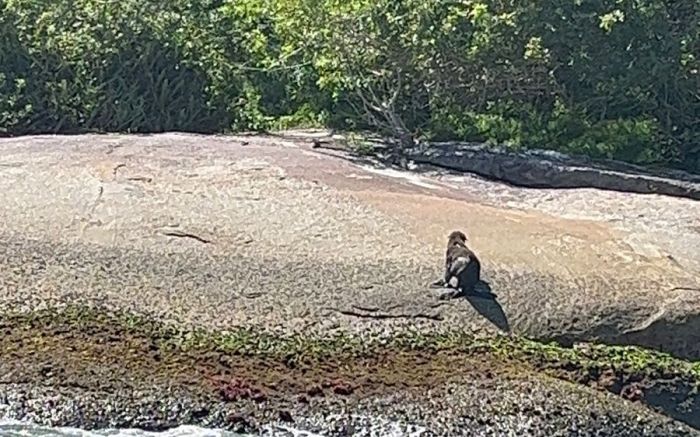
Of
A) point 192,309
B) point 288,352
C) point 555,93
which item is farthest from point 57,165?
point 555,93

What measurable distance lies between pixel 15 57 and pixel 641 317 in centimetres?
1029

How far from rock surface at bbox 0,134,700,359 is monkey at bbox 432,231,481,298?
115mm

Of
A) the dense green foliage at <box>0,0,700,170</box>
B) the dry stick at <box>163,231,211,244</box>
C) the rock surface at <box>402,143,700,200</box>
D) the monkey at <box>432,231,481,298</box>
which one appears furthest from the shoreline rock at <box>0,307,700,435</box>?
the dense green foliage at <box>0,0,700,170</box>

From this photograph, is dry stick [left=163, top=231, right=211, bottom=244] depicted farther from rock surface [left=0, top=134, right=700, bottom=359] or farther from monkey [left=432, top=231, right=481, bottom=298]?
monkey [left=432, top=231, right=481, bottom=298]

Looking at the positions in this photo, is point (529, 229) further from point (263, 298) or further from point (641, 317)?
point (263, 298)

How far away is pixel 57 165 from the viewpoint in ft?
36.7

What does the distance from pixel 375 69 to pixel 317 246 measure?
5.15 m

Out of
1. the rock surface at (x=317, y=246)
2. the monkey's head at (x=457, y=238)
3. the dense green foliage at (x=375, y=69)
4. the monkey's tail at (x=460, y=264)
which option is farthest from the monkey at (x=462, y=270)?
the dense green foliage at (x=375, y=69)

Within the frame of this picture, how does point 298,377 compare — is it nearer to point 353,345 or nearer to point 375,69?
point 353,345

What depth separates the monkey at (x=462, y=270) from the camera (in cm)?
905

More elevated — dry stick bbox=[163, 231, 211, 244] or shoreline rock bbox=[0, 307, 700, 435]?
dry stick bbox=[163, 231, 211, 244]

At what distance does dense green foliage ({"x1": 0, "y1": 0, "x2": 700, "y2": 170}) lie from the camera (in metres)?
14.0

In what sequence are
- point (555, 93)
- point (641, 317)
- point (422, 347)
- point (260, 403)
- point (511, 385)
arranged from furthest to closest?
point (555, 93) → point (641, 317) → point (422, 347) → point (511, 385) → point (260, 403)

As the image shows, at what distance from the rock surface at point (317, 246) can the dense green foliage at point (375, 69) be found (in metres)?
2.51
